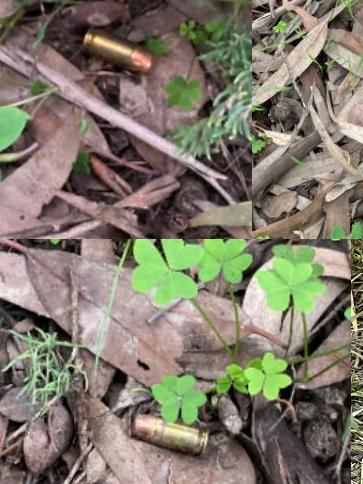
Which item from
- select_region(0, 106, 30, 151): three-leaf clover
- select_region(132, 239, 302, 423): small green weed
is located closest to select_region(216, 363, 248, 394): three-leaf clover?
select_region(132, 239, 302, 423): small green weed

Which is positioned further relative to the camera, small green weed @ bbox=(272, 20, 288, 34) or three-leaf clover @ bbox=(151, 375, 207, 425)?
small green weed @ bbox=(272, 20, 288, 34)

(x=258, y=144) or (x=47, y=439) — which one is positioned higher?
(x=258, y=144)

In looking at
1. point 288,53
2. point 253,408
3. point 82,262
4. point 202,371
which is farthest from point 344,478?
point 288,53

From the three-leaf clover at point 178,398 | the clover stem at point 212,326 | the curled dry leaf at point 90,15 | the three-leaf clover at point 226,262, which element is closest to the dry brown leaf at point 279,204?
the three-leaf clover at point 226,262

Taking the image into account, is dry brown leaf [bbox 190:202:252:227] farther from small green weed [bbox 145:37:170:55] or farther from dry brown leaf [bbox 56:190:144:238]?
small green weed [bbox 145:37:170:55]

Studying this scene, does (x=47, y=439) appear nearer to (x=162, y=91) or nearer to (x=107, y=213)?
(x=107, y=213)

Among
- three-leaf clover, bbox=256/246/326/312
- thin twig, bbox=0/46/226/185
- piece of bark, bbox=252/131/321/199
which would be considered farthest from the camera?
thin twig, bbox=0/46/226/185

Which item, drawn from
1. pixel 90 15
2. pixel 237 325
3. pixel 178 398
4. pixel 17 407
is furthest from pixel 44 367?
pixel 90 15
